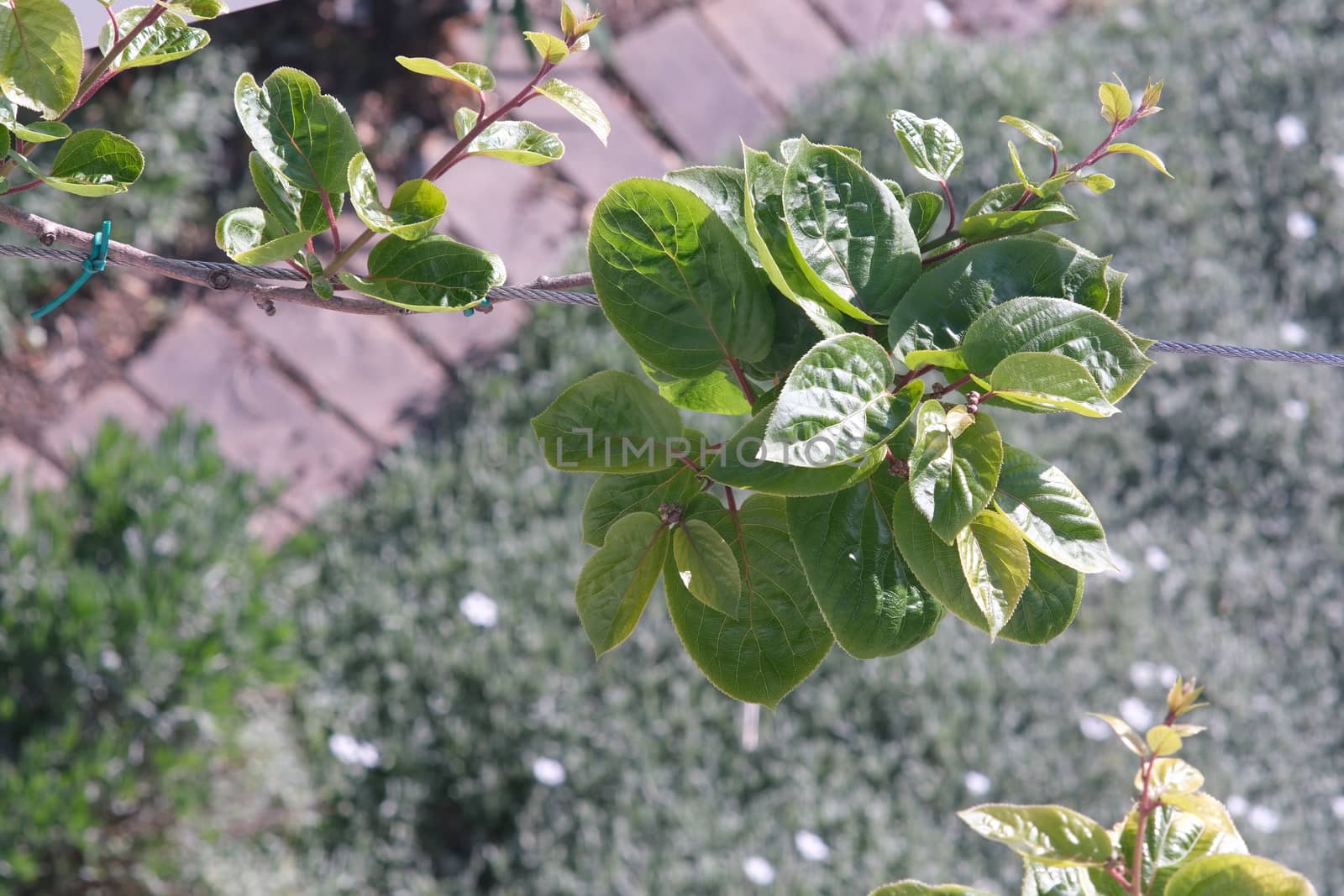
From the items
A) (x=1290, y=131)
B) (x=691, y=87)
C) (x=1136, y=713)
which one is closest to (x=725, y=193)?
(x=1136, y=713)

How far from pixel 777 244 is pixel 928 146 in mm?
151

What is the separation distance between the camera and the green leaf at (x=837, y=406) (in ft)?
1.89

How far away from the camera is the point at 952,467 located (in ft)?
2.03

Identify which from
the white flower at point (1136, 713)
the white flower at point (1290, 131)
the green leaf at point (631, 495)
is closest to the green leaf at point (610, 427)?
the green leaf at point (631, 495)

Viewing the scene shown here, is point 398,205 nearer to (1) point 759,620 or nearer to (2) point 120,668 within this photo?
(1) point 759,620

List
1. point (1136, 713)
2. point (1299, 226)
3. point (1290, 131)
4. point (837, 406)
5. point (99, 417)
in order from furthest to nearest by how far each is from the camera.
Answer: point (1290, 131) < point (1299, 226) < point (99, 417) < point (1136, 713) < point (837, 406)

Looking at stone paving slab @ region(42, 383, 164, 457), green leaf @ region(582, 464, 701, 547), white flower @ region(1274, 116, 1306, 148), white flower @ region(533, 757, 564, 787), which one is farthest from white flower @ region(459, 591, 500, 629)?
white flower @ region(1274, 116, 1306, 148)

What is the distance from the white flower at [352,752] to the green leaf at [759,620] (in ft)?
4.79

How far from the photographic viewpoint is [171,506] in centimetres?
211

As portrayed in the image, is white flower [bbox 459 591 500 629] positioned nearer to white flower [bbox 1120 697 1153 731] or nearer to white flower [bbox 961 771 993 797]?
white flower [bbox 961 771 993 797]

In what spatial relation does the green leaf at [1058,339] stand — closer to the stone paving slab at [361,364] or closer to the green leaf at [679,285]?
the green leaf at [679,285]

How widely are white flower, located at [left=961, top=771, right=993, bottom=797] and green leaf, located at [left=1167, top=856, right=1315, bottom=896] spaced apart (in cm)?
144

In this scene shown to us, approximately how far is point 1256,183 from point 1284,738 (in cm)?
147

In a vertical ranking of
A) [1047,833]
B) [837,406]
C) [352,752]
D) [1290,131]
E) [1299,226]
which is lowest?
[352,752]
